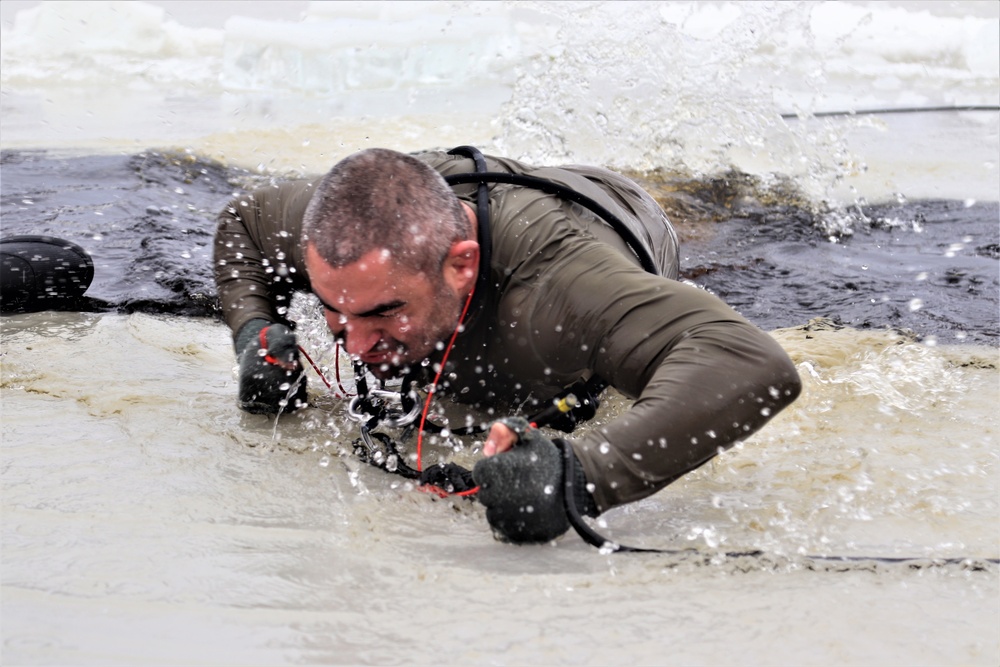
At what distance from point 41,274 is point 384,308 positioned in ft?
7.19

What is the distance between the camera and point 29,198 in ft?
18.1

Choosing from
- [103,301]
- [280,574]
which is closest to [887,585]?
[280,574]

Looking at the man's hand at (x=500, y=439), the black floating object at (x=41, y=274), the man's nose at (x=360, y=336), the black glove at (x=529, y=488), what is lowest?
the black floating object at (x=41, y=274)

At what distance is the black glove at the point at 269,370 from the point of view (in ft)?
9.12

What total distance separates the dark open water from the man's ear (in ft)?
6.68

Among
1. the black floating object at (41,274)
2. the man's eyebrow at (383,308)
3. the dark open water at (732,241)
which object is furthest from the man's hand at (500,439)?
the black floating object at (41,274)

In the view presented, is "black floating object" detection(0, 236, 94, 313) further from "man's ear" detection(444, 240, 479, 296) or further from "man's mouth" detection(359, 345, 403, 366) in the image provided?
"man's ear" detection(444, 240, 479, 296)

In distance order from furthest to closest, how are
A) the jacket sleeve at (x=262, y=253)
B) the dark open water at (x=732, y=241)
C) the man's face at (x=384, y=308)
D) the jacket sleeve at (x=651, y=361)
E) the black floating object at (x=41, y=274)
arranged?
1. the dark open water at (x=732, y=241)
2. the black floating object at (x=41, y=274)
3. the jacket sleeve at (x=262, y=253)
4. the man's face at (x=384, y=308)
5. the jacket sleeve at (x=651, y=361)

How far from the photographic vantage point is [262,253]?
10.5ft

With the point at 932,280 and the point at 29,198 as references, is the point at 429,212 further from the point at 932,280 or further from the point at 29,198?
the point at 29,198

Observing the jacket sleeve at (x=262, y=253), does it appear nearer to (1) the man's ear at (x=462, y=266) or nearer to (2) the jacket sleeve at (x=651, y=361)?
(1) the man's ear at (x=462, y=266)

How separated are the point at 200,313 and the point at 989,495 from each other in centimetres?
303

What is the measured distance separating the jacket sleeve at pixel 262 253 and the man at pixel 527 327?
0.19 meters

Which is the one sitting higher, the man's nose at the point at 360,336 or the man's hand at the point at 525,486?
the man's nose at the point at 360,336
